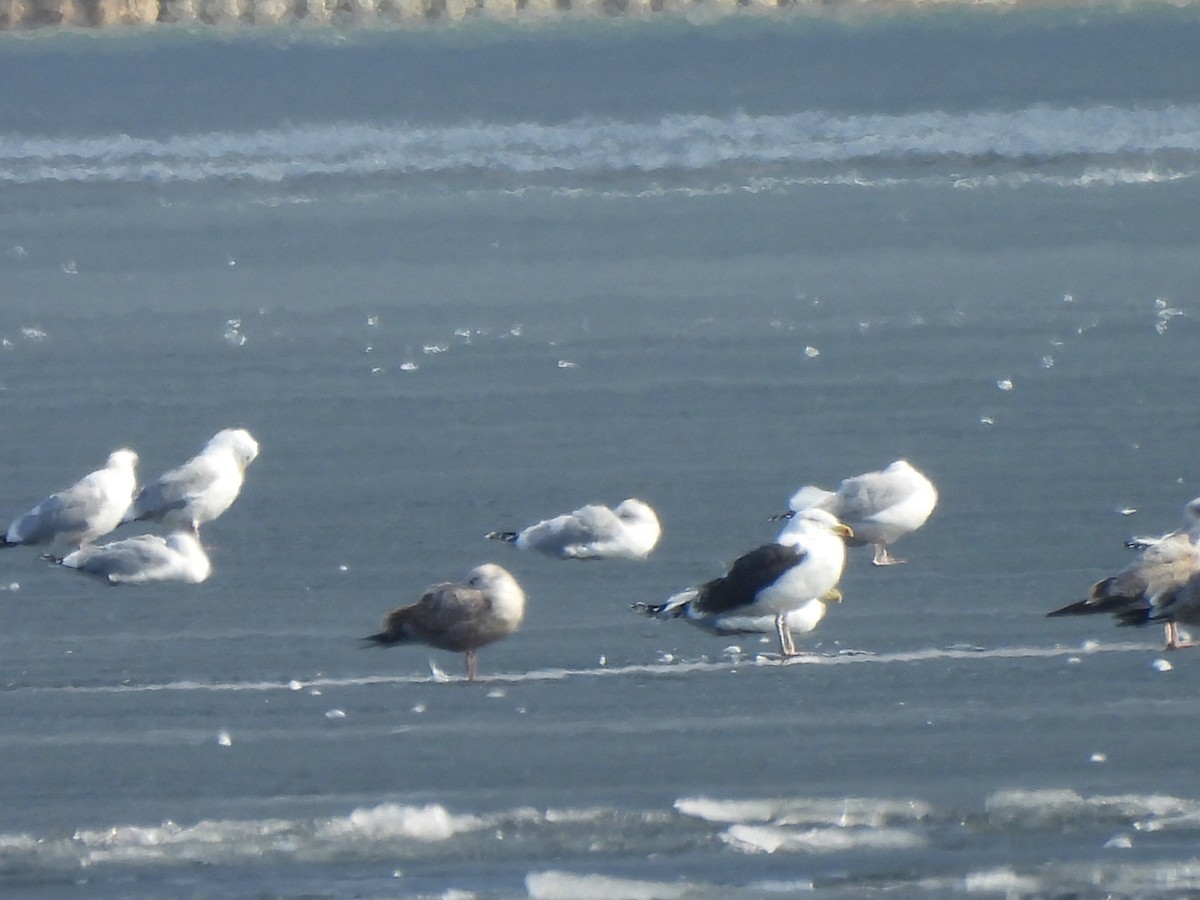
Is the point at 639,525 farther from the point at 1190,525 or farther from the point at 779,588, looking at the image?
the point at 1190,525

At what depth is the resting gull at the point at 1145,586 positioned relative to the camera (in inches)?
237

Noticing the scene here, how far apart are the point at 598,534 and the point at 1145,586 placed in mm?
1846

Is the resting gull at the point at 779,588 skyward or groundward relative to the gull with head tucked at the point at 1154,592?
skyward

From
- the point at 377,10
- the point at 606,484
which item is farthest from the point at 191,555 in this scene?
the point at 377,10

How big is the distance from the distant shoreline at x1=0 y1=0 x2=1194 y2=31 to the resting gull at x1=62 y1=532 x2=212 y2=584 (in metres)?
26.3

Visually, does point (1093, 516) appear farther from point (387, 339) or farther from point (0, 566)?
point (387, 339)

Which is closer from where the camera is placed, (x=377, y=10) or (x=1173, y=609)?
(x=1173, y=609)

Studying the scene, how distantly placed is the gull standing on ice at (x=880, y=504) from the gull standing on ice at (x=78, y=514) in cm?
231

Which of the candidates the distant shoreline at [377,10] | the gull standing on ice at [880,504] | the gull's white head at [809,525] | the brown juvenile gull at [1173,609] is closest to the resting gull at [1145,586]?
the brown juvenile gull at [1173,609]

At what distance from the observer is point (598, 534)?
7.22 m

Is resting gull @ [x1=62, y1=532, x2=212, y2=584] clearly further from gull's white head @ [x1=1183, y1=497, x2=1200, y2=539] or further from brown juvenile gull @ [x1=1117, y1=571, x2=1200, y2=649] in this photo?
gull's white head @ [x1=1183, y1=497, x2=1200, y2=539]

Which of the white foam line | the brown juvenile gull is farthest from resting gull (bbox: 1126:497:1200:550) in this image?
the white foam line

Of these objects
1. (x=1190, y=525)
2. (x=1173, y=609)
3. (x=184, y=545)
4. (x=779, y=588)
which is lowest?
(x=1173, y=609)

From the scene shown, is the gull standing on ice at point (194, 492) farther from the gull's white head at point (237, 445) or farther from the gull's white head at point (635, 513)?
the gull's white head at point (635, 513)
